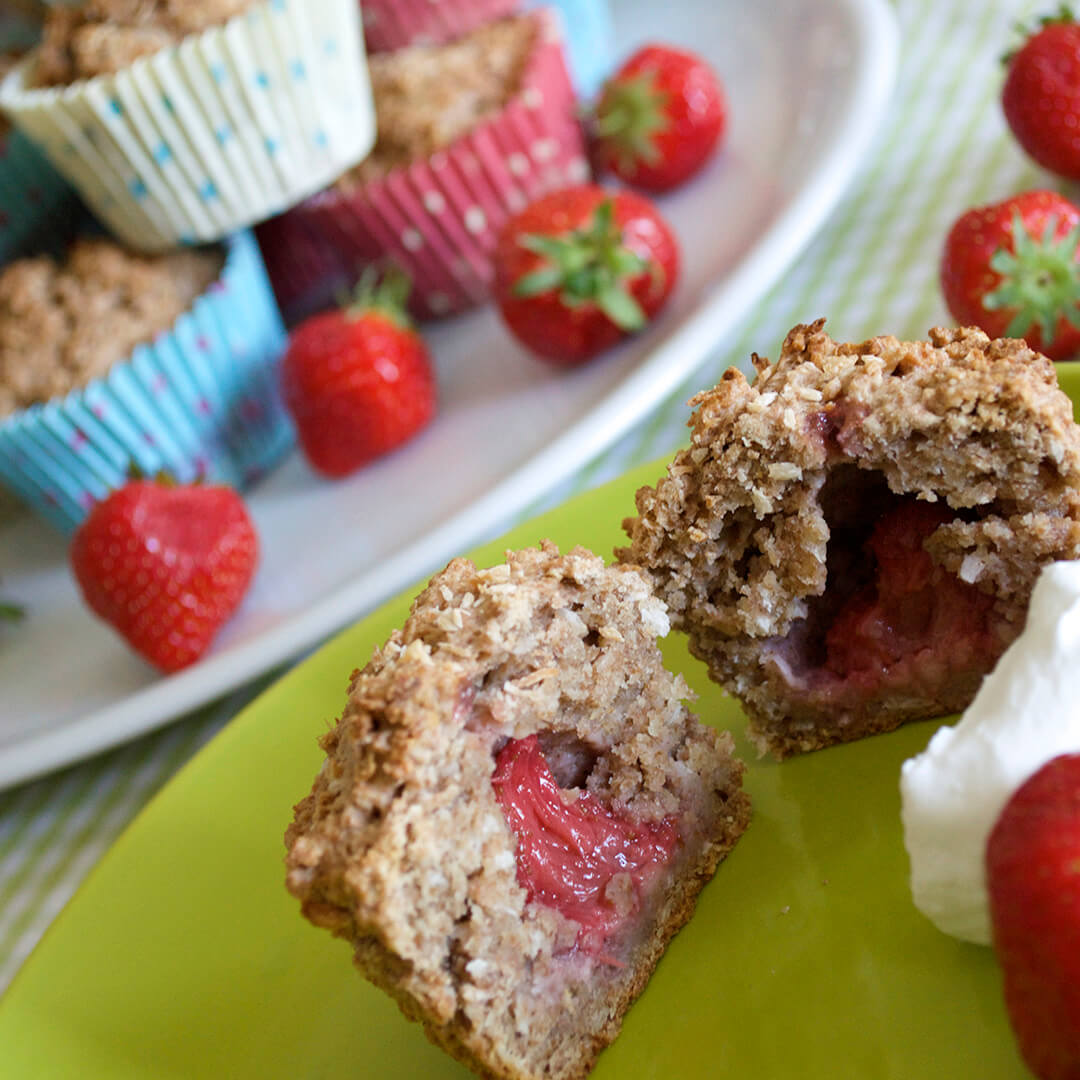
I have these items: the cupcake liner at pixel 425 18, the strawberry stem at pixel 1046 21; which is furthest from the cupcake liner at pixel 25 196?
the strawberry stem at pixel 1046 21

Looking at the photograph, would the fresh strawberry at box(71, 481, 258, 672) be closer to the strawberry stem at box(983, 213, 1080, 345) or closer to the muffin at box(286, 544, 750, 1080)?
the muffin at box(286, 544, 750, 1080)

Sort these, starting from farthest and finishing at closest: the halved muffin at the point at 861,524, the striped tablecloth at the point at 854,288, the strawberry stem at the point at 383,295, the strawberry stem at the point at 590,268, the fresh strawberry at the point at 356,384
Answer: the strawberry stem at the point at 383,295 → the fresh strawberry at the point at 356,384 → the strawberry stem at the point at 590,268 → the striped tablecloth at the point at 854,288 → the halved muffin at the point at 861,524

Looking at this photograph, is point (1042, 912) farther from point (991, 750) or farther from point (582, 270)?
point (582, 270)

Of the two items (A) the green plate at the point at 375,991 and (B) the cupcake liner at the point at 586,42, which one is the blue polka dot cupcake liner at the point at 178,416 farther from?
(B) the cupcake liner at the point at 586,42

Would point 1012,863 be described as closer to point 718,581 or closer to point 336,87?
point 718,581

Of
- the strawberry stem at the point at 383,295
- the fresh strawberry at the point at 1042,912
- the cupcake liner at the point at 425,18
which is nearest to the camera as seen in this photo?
the fresh strawberry at the point at 1042,912

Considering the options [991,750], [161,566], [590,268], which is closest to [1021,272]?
[590,268]
